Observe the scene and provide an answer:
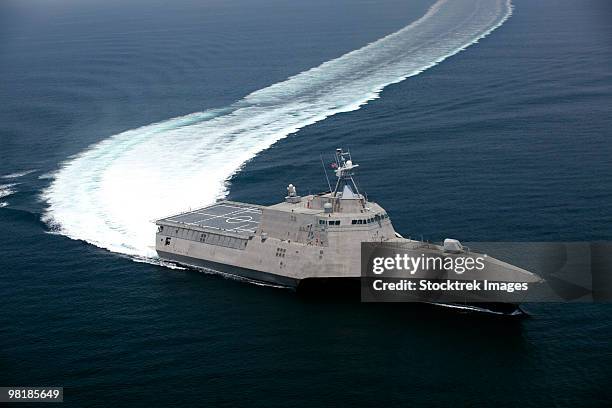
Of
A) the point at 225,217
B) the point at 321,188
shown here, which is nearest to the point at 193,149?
the point at 321,188

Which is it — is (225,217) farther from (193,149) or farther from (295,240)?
(193,149)

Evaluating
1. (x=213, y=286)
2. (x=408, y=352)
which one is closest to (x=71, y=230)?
(x=213, y=286)

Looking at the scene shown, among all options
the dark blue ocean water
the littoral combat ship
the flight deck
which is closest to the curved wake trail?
the dark blue ocean water
